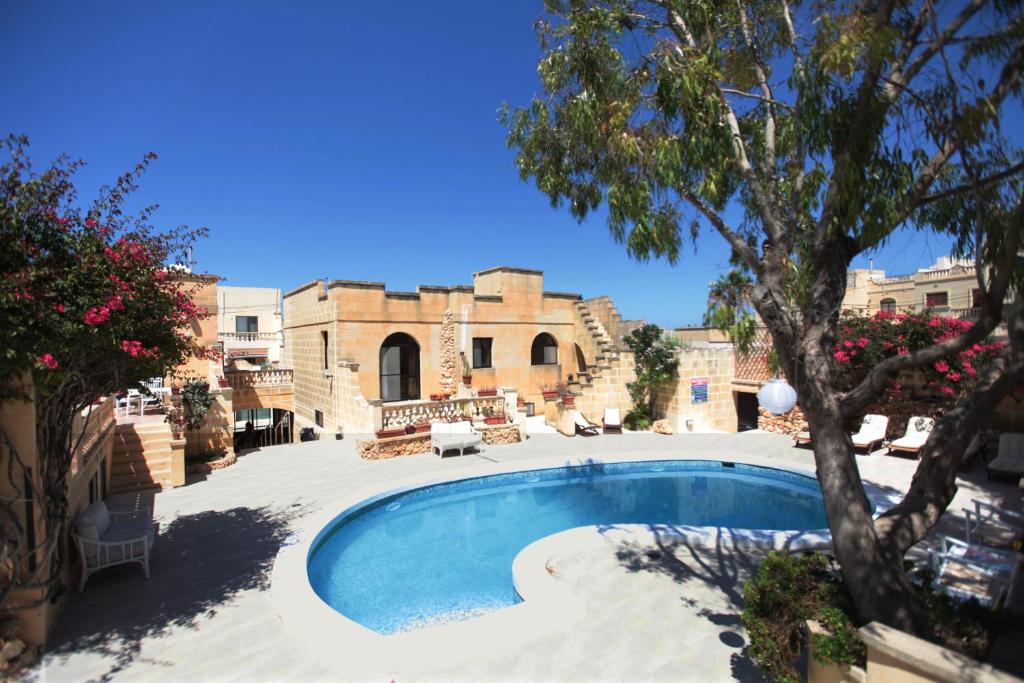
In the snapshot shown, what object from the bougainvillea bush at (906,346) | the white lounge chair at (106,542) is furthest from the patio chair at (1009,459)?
the white lounge chair at (106,542)

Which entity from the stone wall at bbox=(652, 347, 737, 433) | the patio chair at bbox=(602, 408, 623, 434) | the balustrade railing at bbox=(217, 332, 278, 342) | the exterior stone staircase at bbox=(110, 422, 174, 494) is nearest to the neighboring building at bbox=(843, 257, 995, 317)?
the stone wall at bbox=(652, 347, 737, 433)

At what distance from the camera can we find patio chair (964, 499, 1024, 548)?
716cm

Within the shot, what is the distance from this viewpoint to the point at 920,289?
105 feet

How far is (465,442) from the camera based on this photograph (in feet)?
45.9

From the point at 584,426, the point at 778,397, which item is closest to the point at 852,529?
the point at 778,397

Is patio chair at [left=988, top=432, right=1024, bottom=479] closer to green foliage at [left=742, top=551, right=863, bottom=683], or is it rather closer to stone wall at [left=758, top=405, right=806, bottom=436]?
stone wall at [left=758, top=405, right=806, bottom=436]

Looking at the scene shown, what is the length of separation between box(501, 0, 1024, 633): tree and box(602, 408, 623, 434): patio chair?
1139 cm

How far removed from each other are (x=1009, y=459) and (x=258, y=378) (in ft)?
75.5

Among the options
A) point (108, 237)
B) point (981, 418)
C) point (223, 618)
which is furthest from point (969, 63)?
point (223, 618)

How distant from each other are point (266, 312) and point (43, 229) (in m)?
40.1

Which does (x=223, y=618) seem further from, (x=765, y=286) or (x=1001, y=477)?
(x=1001, y=477)

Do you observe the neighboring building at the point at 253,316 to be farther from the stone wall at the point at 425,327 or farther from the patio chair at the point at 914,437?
the patio chair at the point at 914,437

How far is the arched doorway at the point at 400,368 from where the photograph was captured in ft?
64.9

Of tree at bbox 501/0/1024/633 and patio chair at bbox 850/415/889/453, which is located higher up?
tree at bbox 501/0/1024/633
